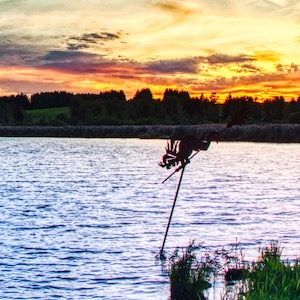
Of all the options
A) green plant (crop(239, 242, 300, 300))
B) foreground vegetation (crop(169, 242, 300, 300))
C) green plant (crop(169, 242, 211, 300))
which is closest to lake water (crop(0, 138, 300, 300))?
green plant (crop(169, 242, 211, 300))

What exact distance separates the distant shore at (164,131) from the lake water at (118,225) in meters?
30.1

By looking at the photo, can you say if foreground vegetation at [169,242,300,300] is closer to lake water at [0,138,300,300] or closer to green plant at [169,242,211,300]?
green plant at [169,242,211,300]

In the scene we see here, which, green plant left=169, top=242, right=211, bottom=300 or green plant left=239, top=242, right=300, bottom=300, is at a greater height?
green plant left=239, top=242, right=300, bottom=300

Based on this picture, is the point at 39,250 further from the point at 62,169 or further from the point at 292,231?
the point at 62,169

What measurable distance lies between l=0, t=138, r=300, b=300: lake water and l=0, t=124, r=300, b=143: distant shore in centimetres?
3015

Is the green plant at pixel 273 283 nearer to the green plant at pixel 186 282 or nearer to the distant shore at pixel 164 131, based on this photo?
the green plant at pixel 186 282

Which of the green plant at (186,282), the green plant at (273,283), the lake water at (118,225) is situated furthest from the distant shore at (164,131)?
the green plant at (273,283)

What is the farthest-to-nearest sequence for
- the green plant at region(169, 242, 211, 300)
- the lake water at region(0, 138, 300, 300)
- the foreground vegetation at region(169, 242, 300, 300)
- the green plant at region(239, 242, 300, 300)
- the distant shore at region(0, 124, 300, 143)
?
the distant shore at region(0, 124, 300, 143)
the lake water at region(0, 138, 300, 300)
the green plant at region(169, 242, 211, 300)
the foreground vegetation at region(169, 242, 300, 300)
the green plant at region(239, 242, 300, 300)

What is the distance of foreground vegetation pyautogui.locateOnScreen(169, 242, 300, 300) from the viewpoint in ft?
35.9

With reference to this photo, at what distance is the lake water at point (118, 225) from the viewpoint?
1659 cm

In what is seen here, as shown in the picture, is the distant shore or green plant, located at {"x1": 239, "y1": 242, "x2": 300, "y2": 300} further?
the distant shore

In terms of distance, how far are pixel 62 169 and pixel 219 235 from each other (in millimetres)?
38707

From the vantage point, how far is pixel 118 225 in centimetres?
2589

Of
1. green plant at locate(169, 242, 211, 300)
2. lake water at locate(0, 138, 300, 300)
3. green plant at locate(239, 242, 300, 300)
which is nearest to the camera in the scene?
green plant at locate(239, 242, 300, 300)
